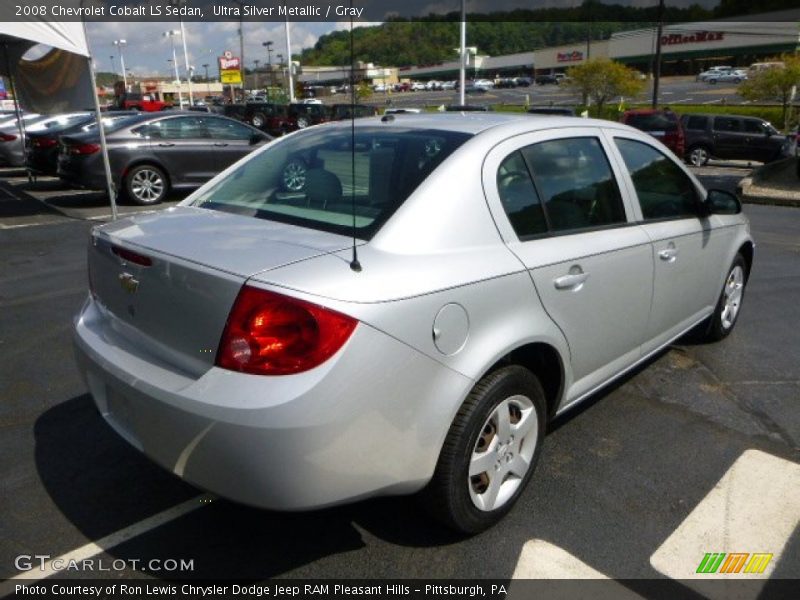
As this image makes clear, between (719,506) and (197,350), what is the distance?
7.36 feet

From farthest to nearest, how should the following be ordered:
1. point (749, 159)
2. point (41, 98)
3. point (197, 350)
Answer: point (749, 159), point (41, 98), point (197, 350)

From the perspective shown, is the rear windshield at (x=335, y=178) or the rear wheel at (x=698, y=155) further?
the rear wheel at (x=698, y=155)

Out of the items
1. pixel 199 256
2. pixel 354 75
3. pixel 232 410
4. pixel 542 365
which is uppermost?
pixel 354 75

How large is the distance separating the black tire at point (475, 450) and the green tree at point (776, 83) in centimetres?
2819

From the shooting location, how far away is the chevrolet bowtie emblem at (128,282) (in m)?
2.30

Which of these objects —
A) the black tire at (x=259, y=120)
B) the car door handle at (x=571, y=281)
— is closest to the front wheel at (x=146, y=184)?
the car door handle at (x=571, y=281)

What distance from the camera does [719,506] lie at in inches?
107

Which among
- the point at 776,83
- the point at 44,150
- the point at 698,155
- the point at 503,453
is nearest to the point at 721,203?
the point at 503,453

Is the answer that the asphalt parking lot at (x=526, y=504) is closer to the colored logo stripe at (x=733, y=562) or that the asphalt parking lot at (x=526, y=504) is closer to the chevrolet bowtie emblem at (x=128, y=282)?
the colored logo stripe at (x=733, y=562)

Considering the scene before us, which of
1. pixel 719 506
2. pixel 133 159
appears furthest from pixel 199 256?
pixel 133 159

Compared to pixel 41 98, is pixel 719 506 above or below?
below

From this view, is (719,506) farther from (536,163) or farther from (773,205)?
(773,205)

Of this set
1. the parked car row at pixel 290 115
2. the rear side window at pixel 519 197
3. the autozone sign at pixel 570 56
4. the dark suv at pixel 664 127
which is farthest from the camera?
the autozone sign at pixel 570 56

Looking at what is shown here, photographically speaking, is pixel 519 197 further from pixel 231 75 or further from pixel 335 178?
pixel 231 75
